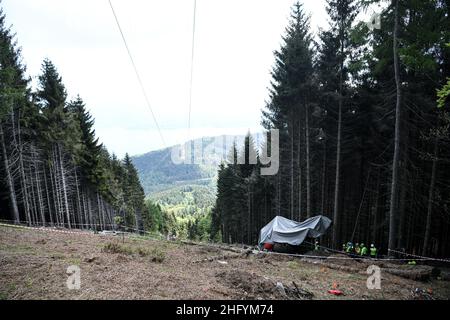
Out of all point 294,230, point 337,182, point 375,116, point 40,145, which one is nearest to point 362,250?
point 294,230

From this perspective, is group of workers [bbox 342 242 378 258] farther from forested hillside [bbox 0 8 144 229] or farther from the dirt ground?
forested hillside [bbox 0 8 144 229]

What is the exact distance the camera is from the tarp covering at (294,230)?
1556 centimetres

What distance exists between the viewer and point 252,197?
115 feet

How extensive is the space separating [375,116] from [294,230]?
31.7 feet

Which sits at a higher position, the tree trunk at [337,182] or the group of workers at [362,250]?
the tree trunk at [337,182]

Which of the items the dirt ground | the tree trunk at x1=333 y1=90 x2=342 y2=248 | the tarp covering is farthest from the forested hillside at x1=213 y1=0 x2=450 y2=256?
the dirt ground

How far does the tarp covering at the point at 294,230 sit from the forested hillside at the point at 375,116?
1769 millimetres

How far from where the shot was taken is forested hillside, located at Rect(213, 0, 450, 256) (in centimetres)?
1112

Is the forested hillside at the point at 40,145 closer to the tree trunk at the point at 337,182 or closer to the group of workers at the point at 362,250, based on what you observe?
the tree trunk at the point at 337,182

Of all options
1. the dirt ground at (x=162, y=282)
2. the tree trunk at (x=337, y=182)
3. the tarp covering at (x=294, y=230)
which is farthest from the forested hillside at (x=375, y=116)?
the dirt ground at (x=162, y=282)

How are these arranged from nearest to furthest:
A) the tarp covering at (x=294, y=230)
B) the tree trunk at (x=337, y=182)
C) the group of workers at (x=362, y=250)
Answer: the group of workers at (x=362, y=250), the tarp covering at (x=294, y=230), the tree trunk at (x=337, y=182)

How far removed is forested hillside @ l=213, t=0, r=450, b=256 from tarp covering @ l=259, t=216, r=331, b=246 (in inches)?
69.6

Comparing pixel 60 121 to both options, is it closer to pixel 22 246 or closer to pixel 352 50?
pixel 22 246

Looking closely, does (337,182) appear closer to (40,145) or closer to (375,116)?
(375,116)
